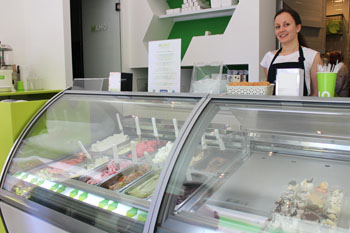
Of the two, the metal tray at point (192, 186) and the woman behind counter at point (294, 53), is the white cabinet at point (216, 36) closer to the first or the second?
the woman behind counter at point (294, 53)

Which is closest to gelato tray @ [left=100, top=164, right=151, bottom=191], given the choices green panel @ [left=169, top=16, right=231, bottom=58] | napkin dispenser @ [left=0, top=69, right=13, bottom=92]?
napkin dispenser @ [left=0, top=69, right=13, bottom=92]

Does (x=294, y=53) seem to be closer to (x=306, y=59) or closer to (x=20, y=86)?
(x=306, y=59)

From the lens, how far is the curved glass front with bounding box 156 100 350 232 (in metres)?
1.10

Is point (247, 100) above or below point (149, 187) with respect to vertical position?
above

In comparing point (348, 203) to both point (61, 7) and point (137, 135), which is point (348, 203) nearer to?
point (137, 135)

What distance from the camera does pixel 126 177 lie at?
161 cm

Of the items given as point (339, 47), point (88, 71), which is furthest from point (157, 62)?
point (339, 47)

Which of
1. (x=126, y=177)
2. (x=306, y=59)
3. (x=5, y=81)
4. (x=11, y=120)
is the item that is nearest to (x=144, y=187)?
(x=126, y=177)

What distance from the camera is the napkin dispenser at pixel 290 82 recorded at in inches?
52.1

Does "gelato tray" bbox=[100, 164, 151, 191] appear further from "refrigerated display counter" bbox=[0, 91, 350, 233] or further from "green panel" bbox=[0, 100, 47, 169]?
"green panel" bbox=[0, 100, 47, 169]

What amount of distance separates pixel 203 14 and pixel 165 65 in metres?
2.77

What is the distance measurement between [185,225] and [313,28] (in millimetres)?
4810

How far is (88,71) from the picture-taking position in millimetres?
5195

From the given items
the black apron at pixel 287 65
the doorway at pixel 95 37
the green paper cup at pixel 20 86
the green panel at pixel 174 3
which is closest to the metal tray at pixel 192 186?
the black apron at pixel 287 65
